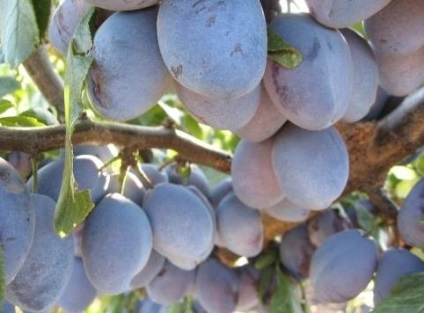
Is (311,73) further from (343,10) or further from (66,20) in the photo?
(66,20)

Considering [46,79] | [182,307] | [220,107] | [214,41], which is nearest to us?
[214,41]

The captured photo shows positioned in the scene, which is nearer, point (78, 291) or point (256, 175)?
point (256, 175)

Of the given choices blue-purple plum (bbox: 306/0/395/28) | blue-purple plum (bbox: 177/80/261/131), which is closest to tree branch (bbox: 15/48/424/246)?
blue-purple plum (bbox: 177/80/261/131)

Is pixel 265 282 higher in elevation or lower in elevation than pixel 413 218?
lower

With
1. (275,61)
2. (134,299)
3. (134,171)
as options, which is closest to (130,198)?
(134,171)

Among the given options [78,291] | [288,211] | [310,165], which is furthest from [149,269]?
[310,165]

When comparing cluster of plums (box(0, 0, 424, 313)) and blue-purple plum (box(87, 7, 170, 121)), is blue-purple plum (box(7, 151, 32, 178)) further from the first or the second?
blue-purple plum (box(87, 7, 170, 121))

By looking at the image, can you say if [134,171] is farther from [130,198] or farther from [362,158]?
[362,158]
